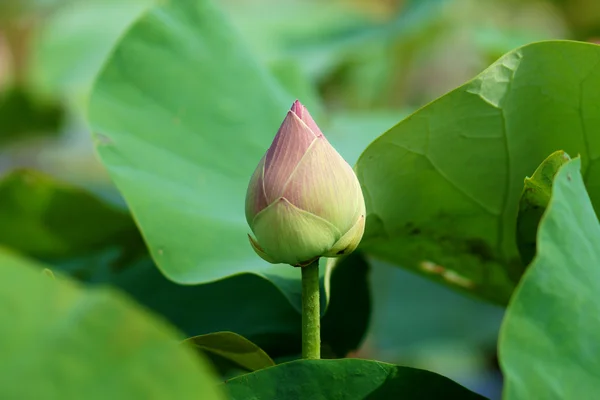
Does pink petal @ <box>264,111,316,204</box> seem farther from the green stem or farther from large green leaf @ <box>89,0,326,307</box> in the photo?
large green leaf @ <box>89,0,326,307</box>

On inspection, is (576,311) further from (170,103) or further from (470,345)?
(470,345)

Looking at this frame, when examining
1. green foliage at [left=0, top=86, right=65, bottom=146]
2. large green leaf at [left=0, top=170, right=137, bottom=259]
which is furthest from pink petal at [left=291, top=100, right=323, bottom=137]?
green foliage at [left=0, top=86, right=65, bottom=146]

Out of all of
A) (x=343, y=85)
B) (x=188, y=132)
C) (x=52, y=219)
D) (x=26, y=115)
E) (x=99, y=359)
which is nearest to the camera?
(x=99, y=359)

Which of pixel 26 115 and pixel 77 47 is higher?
pixel 77 47

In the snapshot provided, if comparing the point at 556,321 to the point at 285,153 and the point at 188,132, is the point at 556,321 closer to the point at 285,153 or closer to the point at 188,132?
the point at 285,153

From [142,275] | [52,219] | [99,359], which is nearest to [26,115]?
[52,219]
